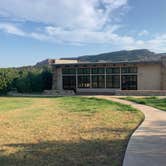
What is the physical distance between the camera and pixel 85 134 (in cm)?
999

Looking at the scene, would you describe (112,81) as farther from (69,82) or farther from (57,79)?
(57,79)

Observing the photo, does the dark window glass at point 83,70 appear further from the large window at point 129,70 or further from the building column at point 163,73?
the building column at point 163,73

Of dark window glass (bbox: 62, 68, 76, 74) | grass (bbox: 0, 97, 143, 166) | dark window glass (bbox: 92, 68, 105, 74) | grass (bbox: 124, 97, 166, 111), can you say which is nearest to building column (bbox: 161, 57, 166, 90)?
dark window glass (bbox: 92, 68, 105, 74)

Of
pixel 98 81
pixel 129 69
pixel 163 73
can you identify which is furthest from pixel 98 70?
pixel 163 73

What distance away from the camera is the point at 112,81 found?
1414 inches

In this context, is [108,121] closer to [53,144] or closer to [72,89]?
[53,144]

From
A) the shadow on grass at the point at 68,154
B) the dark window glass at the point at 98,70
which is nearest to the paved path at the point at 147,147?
the shadow on grass at the point at 68,154

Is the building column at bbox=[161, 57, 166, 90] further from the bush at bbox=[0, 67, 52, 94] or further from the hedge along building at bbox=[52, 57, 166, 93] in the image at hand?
the bush at bbox=[0, 67, 52, 94]

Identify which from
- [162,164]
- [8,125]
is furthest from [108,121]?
[162,164]

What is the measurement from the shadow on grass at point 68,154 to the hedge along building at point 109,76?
82.8 feet

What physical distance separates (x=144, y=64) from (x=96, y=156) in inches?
1091

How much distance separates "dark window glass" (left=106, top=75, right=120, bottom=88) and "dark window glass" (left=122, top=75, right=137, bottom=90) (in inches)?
28.5

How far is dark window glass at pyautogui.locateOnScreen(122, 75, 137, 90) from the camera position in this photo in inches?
1366

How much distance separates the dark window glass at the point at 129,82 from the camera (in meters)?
34.7
